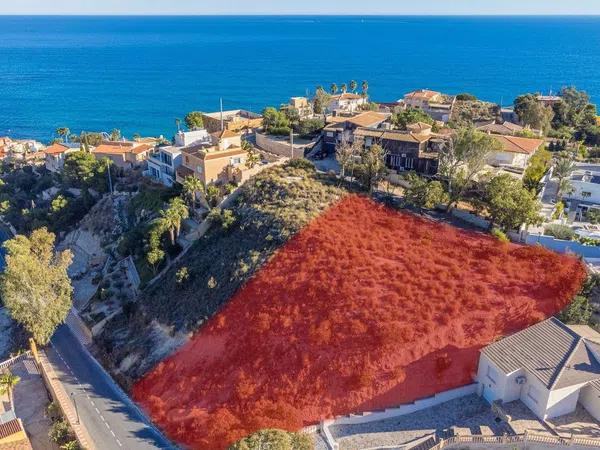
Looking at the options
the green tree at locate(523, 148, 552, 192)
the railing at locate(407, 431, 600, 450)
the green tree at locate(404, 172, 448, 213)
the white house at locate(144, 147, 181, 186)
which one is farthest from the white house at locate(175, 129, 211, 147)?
the railing at locate(407, 431, 600, 450)

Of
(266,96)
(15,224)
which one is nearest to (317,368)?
(15,224)

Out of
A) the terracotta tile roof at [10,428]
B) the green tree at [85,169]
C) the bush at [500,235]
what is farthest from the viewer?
the green tree at [85,169]

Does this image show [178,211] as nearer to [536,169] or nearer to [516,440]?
[516,440]

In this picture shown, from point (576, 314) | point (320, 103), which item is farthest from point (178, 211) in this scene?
point (320, 103)

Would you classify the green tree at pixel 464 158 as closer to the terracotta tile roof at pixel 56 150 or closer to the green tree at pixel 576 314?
the green tree at pixel 576 314

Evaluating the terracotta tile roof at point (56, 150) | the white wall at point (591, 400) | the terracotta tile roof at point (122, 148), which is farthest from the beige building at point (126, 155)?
the white wall at point (591, 400)

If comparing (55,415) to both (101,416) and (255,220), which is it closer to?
(101,416)
